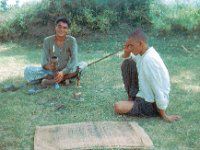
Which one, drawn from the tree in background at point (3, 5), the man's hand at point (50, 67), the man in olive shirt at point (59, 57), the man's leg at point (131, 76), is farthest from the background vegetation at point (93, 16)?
the man's leg at point (131, 76)

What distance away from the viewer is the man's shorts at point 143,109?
5074mm

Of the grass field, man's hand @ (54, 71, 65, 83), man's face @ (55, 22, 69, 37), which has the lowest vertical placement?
the grass field

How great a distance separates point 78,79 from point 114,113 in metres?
1.57

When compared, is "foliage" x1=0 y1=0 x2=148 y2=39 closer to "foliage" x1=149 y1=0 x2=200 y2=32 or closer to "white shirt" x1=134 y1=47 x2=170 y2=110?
"foliage" x1=149 y1=0 x2=200 y2=32

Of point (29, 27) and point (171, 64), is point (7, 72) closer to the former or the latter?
point (171, 64)

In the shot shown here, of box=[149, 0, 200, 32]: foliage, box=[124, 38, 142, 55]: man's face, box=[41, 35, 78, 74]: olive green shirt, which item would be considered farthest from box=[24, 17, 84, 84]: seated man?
box=[149, 0, 200, 32]: foliage

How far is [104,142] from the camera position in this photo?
4.24m

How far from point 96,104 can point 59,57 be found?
1418 millimetres

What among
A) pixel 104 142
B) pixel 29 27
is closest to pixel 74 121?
pixel 104 142

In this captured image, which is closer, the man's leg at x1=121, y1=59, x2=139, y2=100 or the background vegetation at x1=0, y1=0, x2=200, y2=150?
the background vegetation at x1=0, y1=0, x2=200, y2=150

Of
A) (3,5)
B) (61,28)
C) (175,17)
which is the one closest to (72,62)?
(61,28)

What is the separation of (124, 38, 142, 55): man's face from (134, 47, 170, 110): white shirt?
10cm

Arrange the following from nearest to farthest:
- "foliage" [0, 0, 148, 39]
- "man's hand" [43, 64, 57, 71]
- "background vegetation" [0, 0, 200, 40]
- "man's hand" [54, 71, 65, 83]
→ "man's hand" [54, 71, 65, 83]
"man's hand" [43, 64, 57, 71]
"background vegetation" [0, 0, 200, 40]
"foliage" [0, 0, 148, 39]

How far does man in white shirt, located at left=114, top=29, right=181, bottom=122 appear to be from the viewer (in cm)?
489
